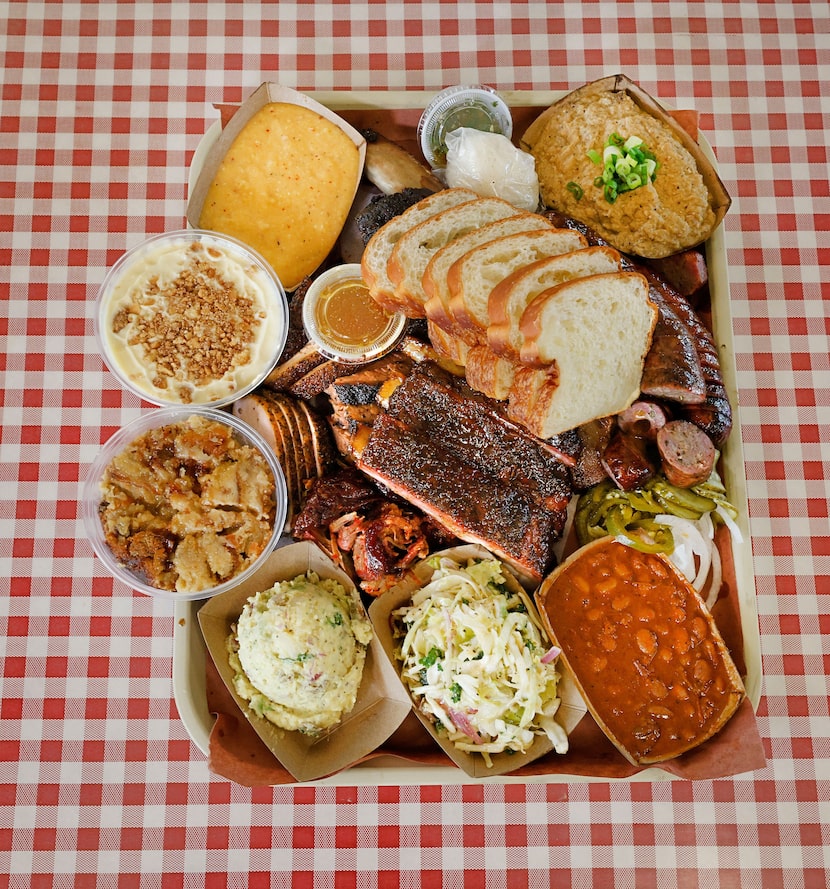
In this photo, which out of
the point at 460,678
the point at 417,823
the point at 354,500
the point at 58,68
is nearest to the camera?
the point at 460,678

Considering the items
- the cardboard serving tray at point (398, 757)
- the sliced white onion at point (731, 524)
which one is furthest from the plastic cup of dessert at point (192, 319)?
the sliced white onion at point (731, 524)

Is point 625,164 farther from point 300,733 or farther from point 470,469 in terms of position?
point 300,733

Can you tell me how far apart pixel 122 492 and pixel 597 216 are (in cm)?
230

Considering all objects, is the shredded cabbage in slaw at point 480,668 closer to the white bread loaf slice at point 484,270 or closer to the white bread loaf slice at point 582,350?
the white bread loaf slice at point 582,350

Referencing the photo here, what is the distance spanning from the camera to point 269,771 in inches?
132

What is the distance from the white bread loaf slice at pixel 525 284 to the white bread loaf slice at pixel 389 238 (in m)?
0.46

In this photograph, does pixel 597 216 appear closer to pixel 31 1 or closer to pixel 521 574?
pixel 521 574

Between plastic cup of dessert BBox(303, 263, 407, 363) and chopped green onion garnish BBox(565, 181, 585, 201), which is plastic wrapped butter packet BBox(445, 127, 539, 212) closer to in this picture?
chopped green onion garnish BBox(565, 181, 585, 201)

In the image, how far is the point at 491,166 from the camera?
144 inches

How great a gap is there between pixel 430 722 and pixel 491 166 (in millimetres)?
2295

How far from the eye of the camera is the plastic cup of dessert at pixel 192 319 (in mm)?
3562

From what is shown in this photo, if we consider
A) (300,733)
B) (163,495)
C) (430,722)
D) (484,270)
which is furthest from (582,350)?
(300,733)

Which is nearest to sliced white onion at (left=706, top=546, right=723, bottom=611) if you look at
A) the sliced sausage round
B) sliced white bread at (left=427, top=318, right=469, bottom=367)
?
the sliced sausage round

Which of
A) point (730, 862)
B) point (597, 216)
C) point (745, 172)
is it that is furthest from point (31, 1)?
point (730, 862)
